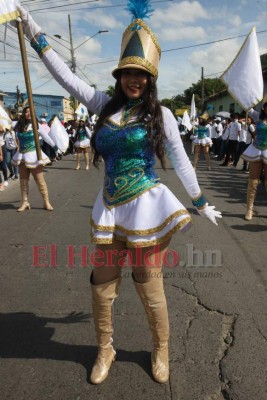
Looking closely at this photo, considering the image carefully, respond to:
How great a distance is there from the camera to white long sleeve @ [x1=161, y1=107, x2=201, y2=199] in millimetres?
2117

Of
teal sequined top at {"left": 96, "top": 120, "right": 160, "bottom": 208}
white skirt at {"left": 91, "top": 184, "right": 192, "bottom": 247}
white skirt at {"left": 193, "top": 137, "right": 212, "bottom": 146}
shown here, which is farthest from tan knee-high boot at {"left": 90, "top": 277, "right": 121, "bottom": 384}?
white skirt at {"left": 193, "top": 137, "right": 212, "bottom": 146}

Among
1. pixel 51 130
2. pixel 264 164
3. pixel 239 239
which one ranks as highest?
pixel 51 130

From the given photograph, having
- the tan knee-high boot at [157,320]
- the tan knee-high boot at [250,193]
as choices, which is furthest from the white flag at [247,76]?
the tan knee-high boot at [157,320]

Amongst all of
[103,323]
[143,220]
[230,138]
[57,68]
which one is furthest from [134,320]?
[230,138]

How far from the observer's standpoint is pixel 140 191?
2.09 m

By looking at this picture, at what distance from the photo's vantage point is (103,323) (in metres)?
2.26

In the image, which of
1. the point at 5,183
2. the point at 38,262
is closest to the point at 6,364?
the point at 38,262

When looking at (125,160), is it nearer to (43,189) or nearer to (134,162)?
(134,162)

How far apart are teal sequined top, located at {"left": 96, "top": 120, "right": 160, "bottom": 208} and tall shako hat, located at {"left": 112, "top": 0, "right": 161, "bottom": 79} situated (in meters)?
0.33

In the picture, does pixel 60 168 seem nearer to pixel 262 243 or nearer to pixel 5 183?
pixel 5 183

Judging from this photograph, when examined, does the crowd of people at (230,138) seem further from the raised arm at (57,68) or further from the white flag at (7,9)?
the white flag at (7,9)

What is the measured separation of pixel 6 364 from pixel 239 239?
3.56 meters

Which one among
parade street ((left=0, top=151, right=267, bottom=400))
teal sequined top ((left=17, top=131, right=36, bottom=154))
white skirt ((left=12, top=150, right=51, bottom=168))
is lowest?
parade street ((left=0, top=151, right=267, bottom=400))

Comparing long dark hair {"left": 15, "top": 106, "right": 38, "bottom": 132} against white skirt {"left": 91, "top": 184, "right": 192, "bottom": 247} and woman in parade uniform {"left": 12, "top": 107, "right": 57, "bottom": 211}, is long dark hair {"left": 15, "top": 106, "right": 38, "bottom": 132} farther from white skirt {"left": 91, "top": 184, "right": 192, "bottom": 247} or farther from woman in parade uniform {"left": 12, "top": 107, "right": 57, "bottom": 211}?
white skirt {"left": 91, "top": 184, "right": 192, "bottom": 247}
